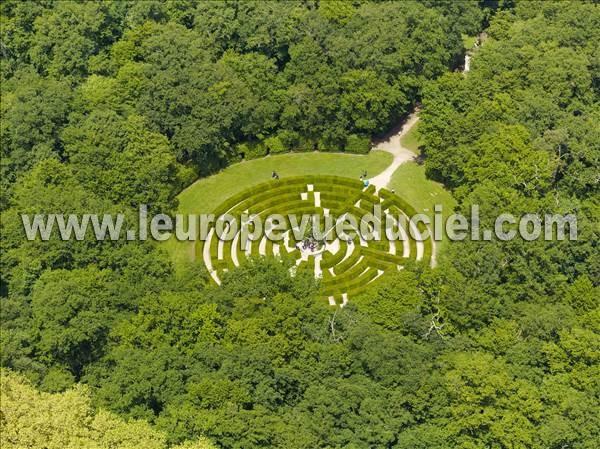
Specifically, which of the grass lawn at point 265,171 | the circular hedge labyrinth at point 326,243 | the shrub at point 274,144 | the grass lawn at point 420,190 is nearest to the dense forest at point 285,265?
the shrub at point 274,144

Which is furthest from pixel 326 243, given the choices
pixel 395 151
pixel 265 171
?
pixel 395 151

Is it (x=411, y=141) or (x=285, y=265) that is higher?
(x=411, y=141)

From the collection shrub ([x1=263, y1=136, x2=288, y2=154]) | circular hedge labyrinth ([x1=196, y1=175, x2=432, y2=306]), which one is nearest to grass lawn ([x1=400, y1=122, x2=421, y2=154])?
circular hedge labyrinth ([x1=196, y1=175, x2=432, y2=306])

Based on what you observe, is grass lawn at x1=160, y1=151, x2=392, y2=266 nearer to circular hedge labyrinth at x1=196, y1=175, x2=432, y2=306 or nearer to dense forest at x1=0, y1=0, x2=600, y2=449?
dense forest at x1=0, y1=0, x2=600, y2=449

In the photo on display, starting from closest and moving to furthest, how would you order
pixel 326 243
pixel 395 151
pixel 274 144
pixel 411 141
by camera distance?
pixel 326 243 < pixel 274 144 < pixel 395 151 < pixel 411 141

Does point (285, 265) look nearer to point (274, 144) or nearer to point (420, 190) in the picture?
point (420, 190)

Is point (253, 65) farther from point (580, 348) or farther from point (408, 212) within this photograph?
point (580, 348)
